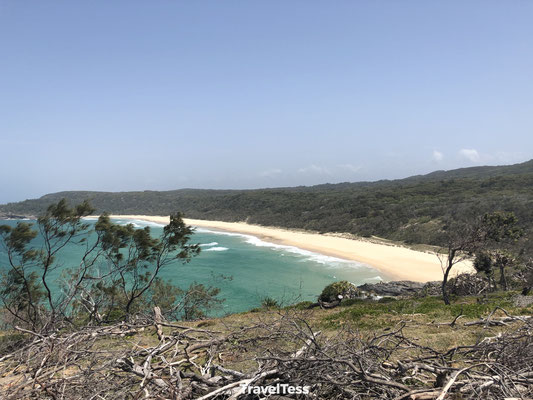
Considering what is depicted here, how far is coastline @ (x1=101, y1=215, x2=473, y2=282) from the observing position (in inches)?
1257

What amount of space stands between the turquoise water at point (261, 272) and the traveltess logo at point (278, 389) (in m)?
18.2

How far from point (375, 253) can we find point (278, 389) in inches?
1607

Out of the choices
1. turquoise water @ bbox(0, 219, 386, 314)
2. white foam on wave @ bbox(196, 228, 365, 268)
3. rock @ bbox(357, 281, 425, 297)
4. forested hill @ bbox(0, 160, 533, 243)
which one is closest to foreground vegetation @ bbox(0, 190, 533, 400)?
rock @ bbox(357, 281, 425, 297)

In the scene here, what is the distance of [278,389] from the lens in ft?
10.2

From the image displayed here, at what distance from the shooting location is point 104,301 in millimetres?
16594

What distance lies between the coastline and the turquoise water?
6.82 feet

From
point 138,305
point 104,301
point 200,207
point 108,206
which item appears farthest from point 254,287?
point 108,206

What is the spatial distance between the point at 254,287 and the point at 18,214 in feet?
389

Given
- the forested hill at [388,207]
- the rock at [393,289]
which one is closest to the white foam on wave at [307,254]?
the forested hill at [388,207]

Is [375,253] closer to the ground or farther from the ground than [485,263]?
closer to the ground

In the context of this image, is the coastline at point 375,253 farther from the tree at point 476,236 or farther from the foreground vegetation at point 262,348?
the foreground vegetation at point 262,348

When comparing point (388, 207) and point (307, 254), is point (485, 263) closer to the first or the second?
point (307, 254)

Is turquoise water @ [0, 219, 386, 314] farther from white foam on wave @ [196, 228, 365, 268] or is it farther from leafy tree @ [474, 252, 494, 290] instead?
leafy tree @ [474, 252, 494, 290]

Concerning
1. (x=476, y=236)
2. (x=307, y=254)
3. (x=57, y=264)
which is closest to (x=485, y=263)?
(x=476, y=236)
